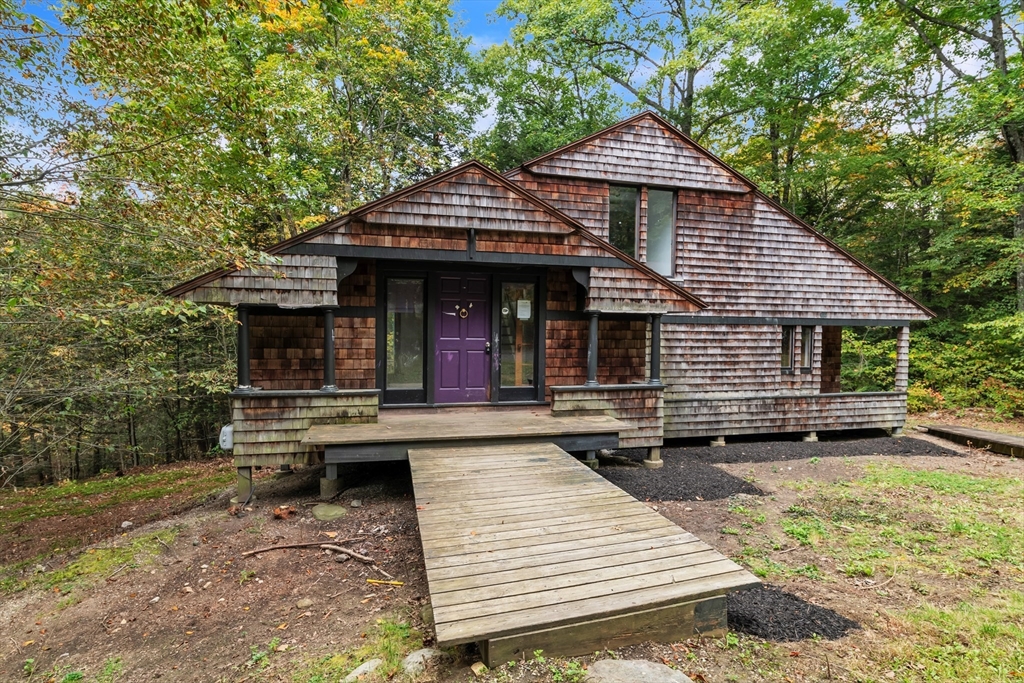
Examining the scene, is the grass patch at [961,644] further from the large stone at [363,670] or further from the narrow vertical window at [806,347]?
the narrow vertical window at [806,347]

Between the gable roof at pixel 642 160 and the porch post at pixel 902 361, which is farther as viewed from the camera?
the porch post at pixel 902 361

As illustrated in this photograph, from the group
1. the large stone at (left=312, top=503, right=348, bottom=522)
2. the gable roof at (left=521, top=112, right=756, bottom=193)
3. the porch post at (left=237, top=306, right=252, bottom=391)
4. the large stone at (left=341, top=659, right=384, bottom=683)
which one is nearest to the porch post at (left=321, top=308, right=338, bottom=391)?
the porch post at (left=237, top=306, right=252, bottom=391)

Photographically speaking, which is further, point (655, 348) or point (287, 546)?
point (655, 348)

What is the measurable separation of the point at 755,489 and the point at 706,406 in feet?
9.03

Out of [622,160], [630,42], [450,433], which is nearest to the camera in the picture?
[450,433]

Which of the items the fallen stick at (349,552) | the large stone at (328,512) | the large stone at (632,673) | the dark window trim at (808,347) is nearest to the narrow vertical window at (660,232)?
the dark window trim at (808,347)

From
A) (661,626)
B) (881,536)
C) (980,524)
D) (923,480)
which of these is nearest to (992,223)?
(923,480)

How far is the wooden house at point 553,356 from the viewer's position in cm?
303

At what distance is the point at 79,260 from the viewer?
19.4ft

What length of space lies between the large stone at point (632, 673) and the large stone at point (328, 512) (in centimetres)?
358

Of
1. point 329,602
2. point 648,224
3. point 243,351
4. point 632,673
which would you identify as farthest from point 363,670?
point 648,224

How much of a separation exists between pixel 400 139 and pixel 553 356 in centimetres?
1015

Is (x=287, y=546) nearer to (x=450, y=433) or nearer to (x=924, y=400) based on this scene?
(x=450, y=433)

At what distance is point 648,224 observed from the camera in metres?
9.14
